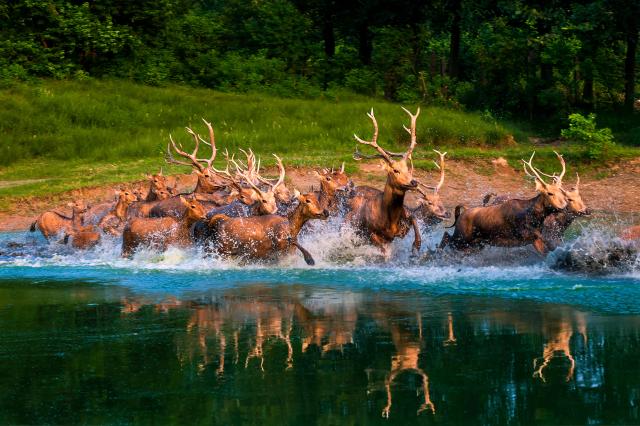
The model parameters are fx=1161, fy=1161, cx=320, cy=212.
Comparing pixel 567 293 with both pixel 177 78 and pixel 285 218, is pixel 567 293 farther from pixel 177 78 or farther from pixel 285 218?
pixel 177 78

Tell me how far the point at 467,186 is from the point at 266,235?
8029 millimetres

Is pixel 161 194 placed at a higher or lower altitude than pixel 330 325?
higher

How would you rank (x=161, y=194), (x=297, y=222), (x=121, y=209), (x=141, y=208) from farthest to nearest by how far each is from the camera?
1. (x=161, y=194)
2. (x=121, y=209)
3. (x=141, y=208)
4. (x=297, y=222)

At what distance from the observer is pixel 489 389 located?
8.59 meters

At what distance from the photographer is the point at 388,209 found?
16.2m

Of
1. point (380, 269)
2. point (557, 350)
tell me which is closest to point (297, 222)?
point (380, 269)

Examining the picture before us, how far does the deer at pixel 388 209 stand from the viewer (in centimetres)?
1570

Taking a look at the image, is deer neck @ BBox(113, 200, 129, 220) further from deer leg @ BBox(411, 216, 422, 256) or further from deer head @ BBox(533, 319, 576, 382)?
deer head @ BBox(533, 319, 576, 382)

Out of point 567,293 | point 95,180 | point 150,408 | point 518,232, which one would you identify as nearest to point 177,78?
point 95,180

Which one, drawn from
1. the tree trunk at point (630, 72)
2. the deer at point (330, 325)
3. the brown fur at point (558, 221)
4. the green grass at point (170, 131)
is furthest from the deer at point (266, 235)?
the tree trunk at point (630, 72)

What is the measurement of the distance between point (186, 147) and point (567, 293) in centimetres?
1429

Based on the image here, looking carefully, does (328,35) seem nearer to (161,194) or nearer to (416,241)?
(161,194)

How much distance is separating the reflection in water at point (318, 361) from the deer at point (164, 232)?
337cm

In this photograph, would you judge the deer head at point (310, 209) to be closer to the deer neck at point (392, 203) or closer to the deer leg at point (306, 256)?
the deer leg at point (306, 256)
